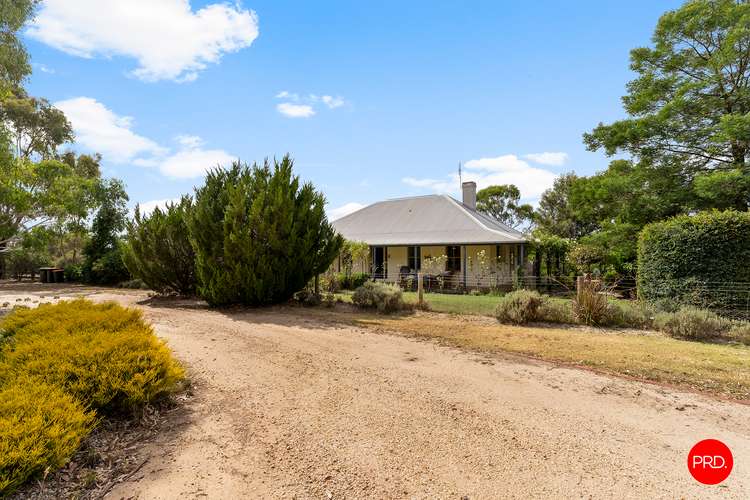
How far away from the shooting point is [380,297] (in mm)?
10430

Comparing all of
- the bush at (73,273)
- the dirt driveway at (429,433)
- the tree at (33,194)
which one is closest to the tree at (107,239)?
the bush at (73,273)

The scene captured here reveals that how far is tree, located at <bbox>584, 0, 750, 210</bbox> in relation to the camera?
42.4ft

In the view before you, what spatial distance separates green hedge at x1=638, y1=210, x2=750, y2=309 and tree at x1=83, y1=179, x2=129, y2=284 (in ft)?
76.7

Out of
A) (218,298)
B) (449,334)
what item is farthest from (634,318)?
(218,298)

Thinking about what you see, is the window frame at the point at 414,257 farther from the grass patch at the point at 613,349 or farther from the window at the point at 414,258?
the grass patch at the point at 613,349

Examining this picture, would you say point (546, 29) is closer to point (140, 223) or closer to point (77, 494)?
point (77, 494)

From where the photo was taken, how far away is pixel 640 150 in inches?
601

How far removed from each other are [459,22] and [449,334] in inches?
280

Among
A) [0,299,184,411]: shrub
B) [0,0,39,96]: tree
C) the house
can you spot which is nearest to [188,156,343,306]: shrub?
[0,0,39,96]: tree

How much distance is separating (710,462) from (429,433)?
7.02ft

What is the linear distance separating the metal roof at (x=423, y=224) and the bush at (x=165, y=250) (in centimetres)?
987

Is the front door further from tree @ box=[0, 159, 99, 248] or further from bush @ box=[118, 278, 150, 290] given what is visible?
tree @ box=[0, 159, 99, 248]

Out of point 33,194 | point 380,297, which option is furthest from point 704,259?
point 33,194

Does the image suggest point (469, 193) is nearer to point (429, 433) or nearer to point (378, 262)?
point (378, 262)
